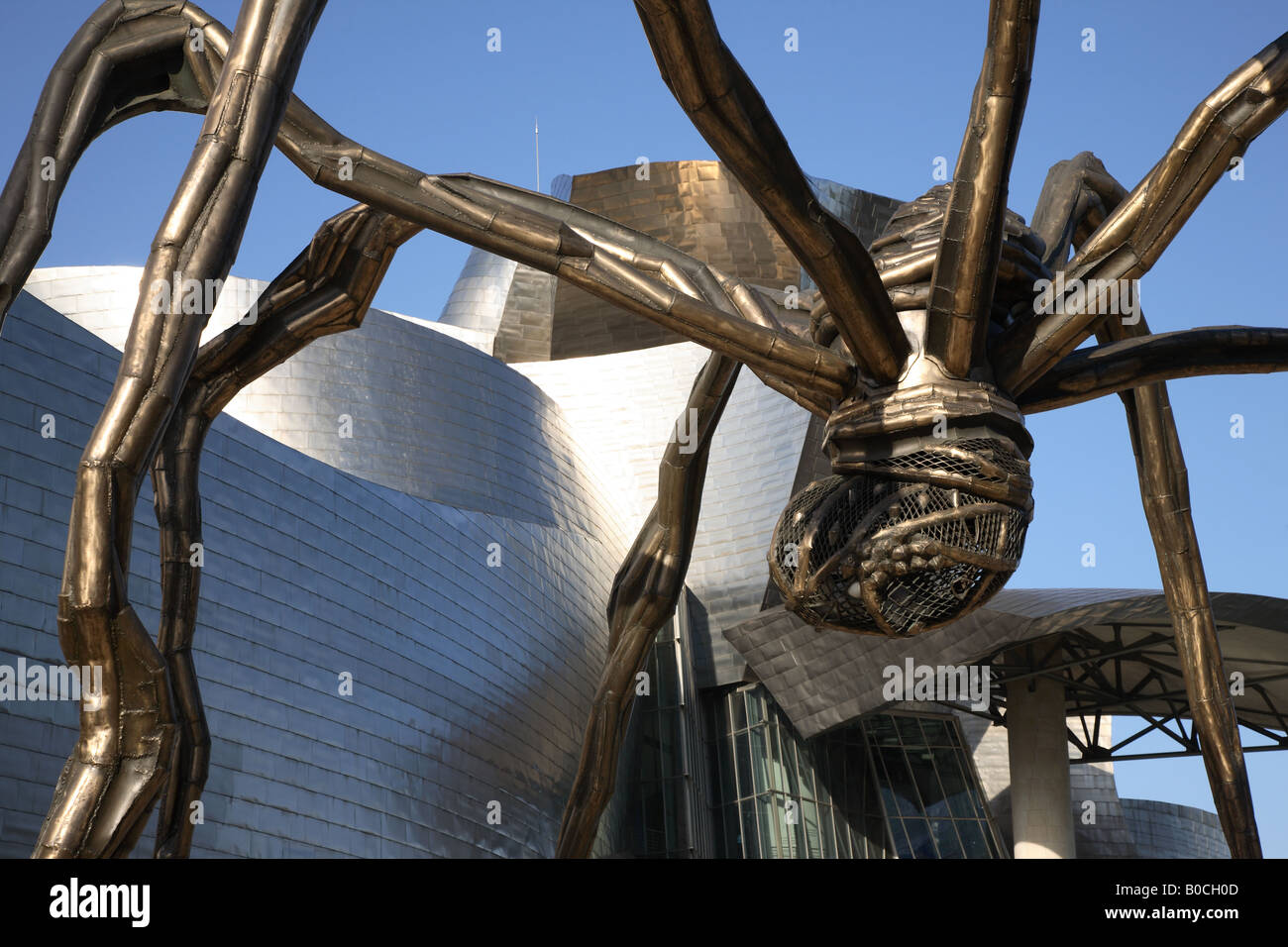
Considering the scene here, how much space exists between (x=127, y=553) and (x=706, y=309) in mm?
2164

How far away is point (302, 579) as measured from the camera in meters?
16.8

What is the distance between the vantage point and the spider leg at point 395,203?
5.12 meters

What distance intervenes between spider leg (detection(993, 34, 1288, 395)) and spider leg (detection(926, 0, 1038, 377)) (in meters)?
0.22

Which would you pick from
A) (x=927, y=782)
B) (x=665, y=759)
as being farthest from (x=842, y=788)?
(x=665, y=759)

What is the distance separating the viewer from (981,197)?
4.84 metres

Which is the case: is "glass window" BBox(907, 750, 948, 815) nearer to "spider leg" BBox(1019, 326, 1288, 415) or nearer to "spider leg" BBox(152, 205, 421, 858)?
"spider leg" BBox(152, 205, 421, 858)

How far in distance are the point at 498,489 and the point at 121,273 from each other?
294 inches

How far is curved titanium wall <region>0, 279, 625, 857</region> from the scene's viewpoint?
13.5m

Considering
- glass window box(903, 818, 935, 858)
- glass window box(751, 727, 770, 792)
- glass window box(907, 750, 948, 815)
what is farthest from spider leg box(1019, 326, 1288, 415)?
glass window box(907, 750, 948, 815)

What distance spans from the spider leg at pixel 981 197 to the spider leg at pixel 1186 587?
7.41ft

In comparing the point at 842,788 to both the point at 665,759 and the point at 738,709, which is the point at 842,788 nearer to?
the point at 738,709

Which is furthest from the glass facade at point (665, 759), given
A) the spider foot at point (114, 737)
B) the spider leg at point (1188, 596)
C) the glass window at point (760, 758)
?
the spider foot at point (114, 737)
